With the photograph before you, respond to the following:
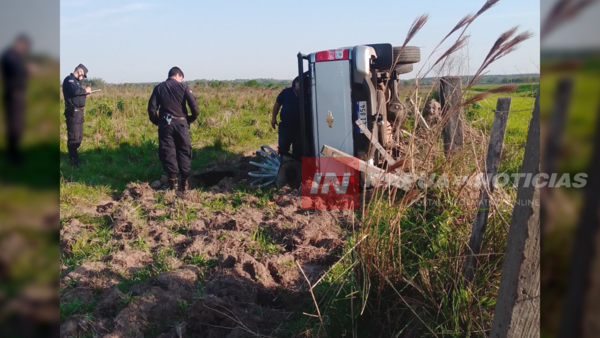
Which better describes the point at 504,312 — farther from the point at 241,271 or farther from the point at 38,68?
the point at 241,271

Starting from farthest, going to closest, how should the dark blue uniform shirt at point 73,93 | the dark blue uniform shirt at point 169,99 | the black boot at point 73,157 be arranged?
1. the dark blue uniform shirt at point 73,93
2. the black boot at point 73,157
3. the dark blue uniform shirt at point 169,99

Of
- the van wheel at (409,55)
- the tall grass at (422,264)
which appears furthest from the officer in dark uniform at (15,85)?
the van wheel at (409,55)

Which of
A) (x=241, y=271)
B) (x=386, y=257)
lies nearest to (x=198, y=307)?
(x=241, y=271)

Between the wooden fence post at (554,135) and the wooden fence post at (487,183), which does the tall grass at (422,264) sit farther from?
the wooden fence post at (554,135)

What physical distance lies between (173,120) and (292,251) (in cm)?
417

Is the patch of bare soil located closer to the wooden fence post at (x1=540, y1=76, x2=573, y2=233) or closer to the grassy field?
the grassy field

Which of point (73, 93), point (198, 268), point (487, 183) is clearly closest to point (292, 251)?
point (198, 268)

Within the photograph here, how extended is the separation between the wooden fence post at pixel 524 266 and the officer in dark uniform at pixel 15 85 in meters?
1.95

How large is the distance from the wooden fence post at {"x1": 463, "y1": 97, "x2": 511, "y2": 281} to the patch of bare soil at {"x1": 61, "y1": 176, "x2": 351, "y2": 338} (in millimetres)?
1235

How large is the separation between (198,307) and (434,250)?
1.88 meters

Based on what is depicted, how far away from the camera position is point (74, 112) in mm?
10367

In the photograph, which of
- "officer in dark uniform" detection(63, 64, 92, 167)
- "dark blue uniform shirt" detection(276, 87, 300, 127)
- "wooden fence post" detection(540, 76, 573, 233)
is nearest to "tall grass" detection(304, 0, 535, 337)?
"wooden fence post" detection(540, 76, 573, 233)

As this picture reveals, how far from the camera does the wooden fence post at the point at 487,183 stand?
317cm

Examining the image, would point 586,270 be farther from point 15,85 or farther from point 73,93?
point 73,93
